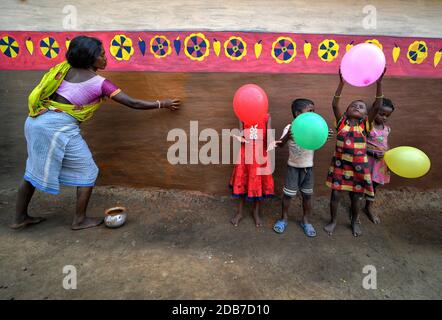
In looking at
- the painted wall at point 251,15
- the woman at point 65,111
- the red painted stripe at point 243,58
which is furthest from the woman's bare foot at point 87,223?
the painted wall at point 251,15

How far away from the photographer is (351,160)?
2.72 meters

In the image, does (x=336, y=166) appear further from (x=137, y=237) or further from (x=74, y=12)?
(x=74, y=12)

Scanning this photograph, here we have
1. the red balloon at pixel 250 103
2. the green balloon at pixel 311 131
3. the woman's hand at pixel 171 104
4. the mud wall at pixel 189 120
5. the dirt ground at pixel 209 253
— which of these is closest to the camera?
the dirt ground at pixel 209 253

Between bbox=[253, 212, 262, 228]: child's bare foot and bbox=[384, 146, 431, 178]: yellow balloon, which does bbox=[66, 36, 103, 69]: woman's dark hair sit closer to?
bbox=[253, 212, 262, 228]: child's bare foot

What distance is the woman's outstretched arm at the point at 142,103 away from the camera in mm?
2656

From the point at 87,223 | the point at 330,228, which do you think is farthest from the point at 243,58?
the point at 87,223

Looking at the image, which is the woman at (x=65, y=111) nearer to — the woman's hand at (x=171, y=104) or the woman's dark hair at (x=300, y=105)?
the woman's hand at (x=171, y=104)

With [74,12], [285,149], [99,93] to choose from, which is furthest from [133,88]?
[285,149]

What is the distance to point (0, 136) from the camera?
351 centimetres

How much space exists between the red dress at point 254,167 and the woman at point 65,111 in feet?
3.60

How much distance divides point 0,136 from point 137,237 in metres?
2.27

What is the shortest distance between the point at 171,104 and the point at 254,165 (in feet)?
3.56

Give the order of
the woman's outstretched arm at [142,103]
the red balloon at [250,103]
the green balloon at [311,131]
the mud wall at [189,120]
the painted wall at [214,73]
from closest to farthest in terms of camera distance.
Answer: the green balloon at [311,131] → the red balloon at [250,103] → the woman's outstretched arm at [142,103] → the painted wall at [214,73] → the mud wall at [189,120]
